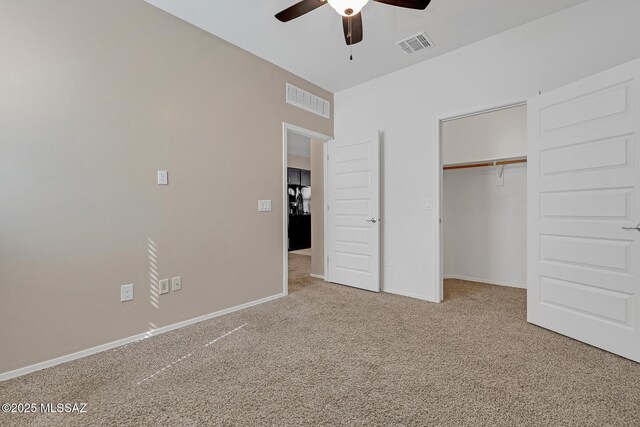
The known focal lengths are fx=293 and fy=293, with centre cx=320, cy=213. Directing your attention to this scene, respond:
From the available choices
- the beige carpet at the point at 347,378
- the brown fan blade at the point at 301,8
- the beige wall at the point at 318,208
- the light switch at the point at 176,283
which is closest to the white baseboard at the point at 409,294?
the beige carpet at the point at 347,378

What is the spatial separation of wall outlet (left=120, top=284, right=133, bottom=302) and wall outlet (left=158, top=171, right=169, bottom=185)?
2.79 ft

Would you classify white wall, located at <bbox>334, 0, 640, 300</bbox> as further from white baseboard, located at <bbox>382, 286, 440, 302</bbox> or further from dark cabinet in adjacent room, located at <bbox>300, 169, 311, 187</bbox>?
dark cabinet in adjacent room, located at <bbox>300, 169, 311, 187</bbox>

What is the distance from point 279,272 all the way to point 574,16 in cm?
359

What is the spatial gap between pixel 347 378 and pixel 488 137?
11.9ft

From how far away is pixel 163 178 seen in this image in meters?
2.46

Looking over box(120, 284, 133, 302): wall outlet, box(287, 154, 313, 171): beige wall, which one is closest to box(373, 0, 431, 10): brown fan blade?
box(120, 284, 133, 302): wall outlet

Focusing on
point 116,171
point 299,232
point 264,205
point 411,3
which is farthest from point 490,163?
point 299,232

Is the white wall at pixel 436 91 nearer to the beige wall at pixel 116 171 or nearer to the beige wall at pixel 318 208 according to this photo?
the beige wall at pixel 318 208

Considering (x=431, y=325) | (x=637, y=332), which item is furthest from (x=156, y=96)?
(x=637, y=332)

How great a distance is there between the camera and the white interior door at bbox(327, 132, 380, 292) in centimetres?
360

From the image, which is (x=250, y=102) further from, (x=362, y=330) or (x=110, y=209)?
(x=362, y=330)

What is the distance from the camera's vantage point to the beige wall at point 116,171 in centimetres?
183

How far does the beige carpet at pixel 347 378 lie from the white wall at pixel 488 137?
2179 millimetres

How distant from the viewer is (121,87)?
→ 7.31ft
